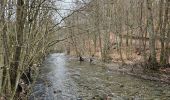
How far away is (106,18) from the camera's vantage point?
139 feet

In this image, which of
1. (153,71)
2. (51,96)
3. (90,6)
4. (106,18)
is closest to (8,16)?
(90,6)

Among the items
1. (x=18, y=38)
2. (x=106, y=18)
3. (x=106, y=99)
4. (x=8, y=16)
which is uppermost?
(x=106, y=18)

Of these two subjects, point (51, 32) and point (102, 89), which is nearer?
point (51, 32)

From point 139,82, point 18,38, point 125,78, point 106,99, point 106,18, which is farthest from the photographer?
point 106,18

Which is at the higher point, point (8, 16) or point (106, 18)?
point (106, 18)

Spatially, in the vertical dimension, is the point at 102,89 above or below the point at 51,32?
below

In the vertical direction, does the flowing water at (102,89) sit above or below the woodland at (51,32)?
below

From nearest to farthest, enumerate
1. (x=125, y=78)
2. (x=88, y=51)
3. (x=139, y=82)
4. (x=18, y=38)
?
(x=18, y=38)
(x=139, y=82)
(x=125, y=78)
(x=88, y=51)

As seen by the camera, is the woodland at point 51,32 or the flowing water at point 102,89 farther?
the flowing water at point 102,89

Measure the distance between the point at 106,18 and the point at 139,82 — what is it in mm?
22158

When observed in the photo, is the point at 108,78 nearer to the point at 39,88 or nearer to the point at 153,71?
the point at 153,71

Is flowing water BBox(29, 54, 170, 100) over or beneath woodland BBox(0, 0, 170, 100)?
beneath

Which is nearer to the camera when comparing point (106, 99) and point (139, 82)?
point (106, 99)

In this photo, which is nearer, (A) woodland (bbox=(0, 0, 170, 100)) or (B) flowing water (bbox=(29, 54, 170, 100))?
(A) woodland (bbox=(0, 0, 170, 100))
